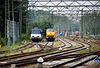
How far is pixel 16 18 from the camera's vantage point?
33.2 metres

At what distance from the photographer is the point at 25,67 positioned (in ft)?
27.9

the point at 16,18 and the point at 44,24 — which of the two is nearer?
the point at 16,18

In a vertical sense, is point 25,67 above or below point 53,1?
below

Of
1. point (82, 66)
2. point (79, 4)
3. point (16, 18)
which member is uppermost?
point (79, 4)

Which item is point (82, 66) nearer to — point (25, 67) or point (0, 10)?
point (25, 67)

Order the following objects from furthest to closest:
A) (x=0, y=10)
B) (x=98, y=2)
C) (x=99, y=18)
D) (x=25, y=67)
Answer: (x=99, y=18)
(x=98, y=2)
(x=0, y=10)
(x=25, y=67)

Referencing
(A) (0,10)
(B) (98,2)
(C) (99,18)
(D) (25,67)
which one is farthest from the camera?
(C) (99,18)

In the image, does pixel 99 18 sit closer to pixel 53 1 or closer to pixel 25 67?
pixel 53 1

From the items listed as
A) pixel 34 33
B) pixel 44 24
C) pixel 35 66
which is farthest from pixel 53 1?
pixel 35 66

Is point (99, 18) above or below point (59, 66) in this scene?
above

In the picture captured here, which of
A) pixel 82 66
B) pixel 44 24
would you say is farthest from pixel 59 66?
pixel 44 24

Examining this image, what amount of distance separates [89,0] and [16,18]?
51.8 feet

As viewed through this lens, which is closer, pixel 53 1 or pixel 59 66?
pixel 59 66

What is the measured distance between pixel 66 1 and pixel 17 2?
34.8 feet
